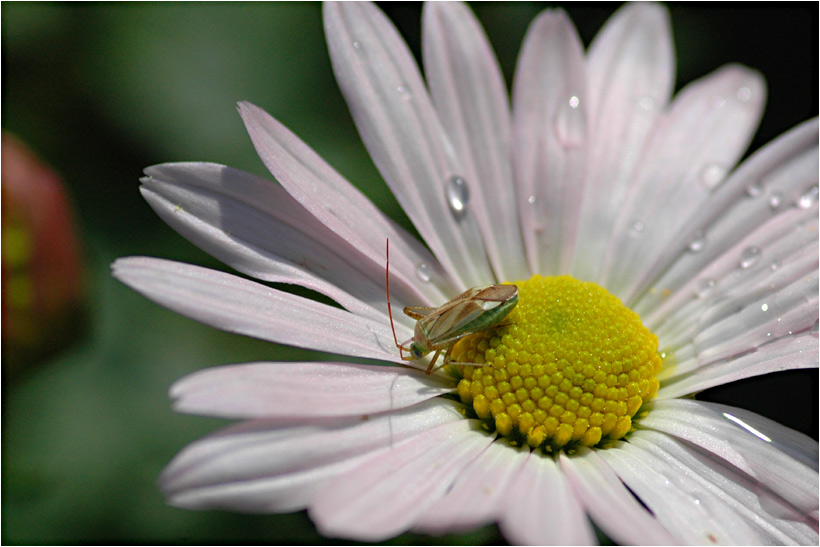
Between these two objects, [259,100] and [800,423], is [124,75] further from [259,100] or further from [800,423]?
[800,423]

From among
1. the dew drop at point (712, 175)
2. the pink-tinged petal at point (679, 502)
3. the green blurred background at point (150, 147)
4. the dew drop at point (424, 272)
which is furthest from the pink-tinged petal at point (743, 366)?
the dew drop at point (424, 272)

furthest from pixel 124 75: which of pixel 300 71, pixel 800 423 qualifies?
pixel 800 423

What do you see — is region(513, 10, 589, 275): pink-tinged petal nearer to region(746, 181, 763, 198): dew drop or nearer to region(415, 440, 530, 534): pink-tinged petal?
region(746, 181, 763, 198): dew drop

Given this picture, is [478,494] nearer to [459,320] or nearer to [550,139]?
[459,320]

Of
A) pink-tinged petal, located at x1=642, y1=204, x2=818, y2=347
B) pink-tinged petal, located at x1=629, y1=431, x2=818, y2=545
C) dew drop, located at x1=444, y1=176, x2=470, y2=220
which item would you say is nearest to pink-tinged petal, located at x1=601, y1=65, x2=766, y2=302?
pink-tinged petal, located at x1=642, y1=204, x2=818, y2=347

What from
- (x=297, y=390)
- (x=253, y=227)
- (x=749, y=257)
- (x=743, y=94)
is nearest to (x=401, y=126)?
(x=253, y=227)
